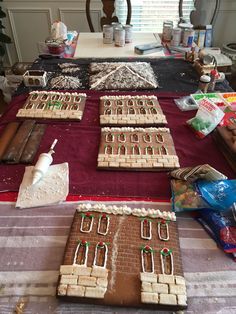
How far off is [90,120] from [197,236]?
686mm

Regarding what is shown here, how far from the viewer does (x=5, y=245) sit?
72 cm

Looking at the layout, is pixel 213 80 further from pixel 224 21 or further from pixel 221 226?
pixel 224 21

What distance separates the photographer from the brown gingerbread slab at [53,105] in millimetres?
1200

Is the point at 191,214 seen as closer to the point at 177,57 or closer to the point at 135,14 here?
the point at 177,57

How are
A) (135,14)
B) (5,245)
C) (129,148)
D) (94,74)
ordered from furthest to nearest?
(135,14)
(94,74)
(129,148)
(5,245)

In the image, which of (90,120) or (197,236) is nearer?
(197,236)

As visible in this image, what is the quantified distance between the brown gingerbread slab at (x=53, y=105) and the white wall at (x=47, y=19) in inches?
70.6

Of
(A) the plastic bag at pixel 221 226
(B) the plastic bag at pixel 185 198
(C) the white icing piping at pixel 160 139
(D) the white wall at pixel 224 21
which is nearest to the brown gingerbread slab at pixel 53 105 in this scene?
(C) the white icing piping at pixel 160 139

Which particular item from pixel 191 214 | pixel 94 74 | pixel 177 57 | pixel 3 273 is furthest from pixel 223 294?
pixel 177 57

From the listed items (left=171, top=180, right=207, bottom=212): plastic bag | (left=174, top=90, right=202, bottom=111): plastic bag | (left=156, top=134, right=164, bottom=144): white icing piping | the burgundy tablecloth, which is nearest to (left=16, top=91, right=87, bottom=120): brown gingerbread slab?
the burgundy tablecloth

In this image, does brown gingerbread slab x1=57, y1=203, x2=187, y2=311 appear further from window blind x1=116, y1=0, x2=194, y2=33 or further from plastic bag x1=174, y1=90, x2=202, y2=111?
window blind x1=116, y1=0, x2=194, y2=33

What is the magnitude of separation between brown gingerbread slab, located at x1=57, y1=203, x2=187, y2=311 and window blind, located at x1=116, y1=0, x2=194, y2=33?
259cm

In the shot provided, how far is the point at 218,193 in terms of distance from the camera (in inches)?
30.9

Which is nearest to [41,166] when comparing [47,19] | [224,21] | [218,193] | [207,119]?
[218,193]
